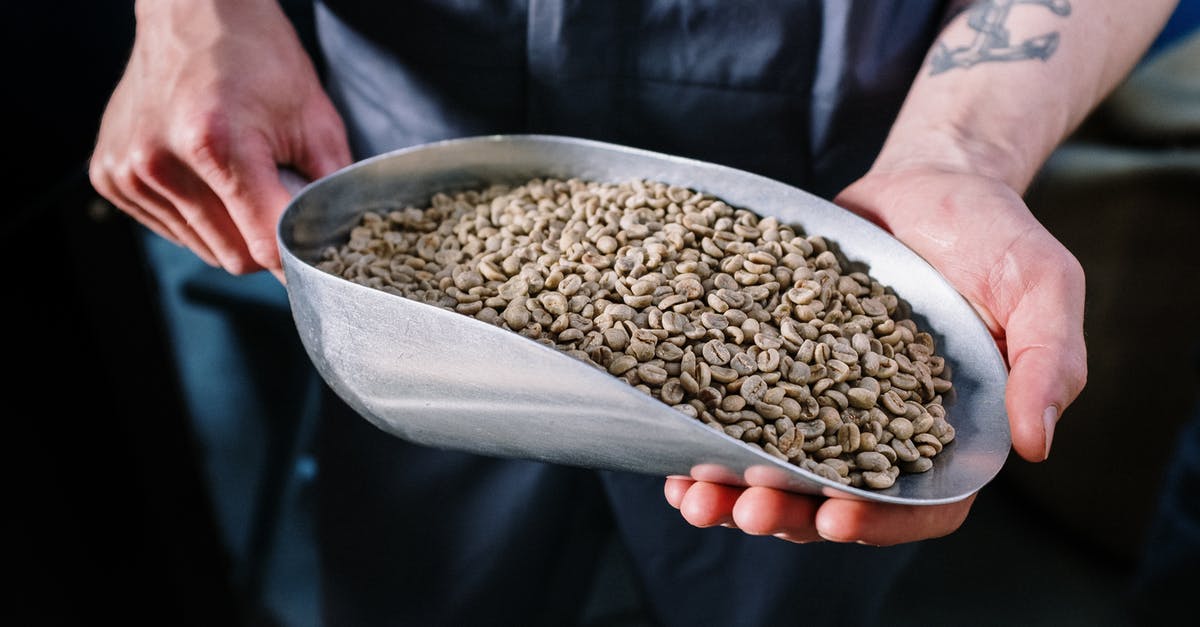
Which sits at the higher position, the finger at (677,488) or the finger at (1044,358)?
the finger at (1044,358)

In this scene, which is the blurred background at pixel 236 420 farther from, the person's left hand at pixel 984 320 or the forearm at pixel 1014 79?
the person's left hand at pixel 984 320

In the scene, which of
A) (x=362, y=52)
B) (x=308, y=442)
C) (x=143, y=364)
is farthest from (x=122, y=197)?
(x=308, y=442)

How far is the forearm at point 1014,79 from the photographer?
2.29ft

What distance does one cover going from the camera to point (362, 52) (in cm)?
78

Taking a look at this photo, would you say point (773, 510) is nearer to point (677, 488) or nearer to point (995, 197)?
point (677, 488)

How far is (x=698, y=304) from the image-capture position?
0.57 m

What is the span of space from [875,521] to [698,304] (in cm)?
18

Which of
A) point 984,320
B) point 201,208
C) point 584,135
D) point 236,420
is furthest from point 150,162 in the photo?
point 236,420

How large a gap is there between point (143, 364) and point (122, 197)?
346 millimetres

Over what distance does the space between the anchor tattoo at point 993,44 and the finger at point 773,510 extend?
452mm

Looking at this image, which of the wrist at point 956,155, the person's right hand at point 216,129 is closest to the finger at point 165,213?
the person's right hand at point 216,129

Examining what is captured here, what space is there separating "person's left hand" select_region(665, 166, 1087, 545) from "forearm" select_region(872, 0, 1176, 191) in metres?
0.08

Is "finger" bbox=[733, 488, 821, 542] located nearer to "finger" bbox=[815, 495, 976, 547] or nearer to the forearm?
"finger" bbox=[815, 495, 976, 547]

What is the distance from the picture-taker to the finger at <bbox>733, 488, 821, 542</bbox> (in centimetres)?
45
